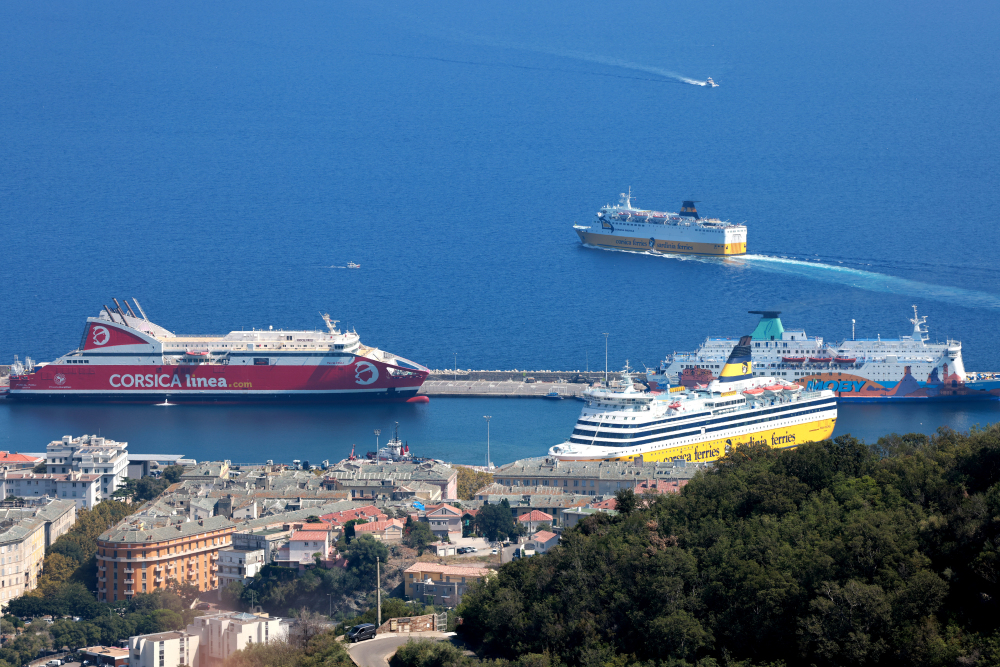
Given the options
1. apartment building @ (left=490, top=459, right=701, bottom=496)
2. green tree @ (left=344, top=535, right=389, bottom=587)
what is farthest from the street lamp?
green tree @ (left=344, top=535, right=389, bottom=587)

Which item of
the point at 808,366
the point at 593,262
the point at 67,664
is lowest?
Result: the point at 67,664

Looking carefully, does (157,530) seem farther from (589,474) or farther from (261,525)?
(589,474)

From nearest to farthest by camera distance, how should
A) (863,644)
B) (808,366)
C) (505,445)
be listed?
1. (863,644)
2. (505,445)
3. (808,366)

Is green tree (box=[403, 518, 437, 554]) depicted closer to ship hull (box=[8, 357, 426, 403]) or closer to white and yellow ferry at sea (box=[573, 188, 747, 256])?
ship hull (box=[8, 357, 426, 403])

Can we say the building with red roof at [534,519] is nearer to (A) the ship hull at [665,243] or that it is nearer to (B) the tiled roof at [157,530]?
(B) the tiled roof at [157,530]

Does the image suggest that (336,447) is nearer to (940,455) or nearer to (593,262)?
(940,455)

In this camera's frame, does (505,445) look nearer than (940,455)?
No

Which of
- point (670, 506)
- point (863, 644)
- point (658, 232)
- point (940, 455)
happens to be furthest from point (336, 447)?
point (658, 232)
